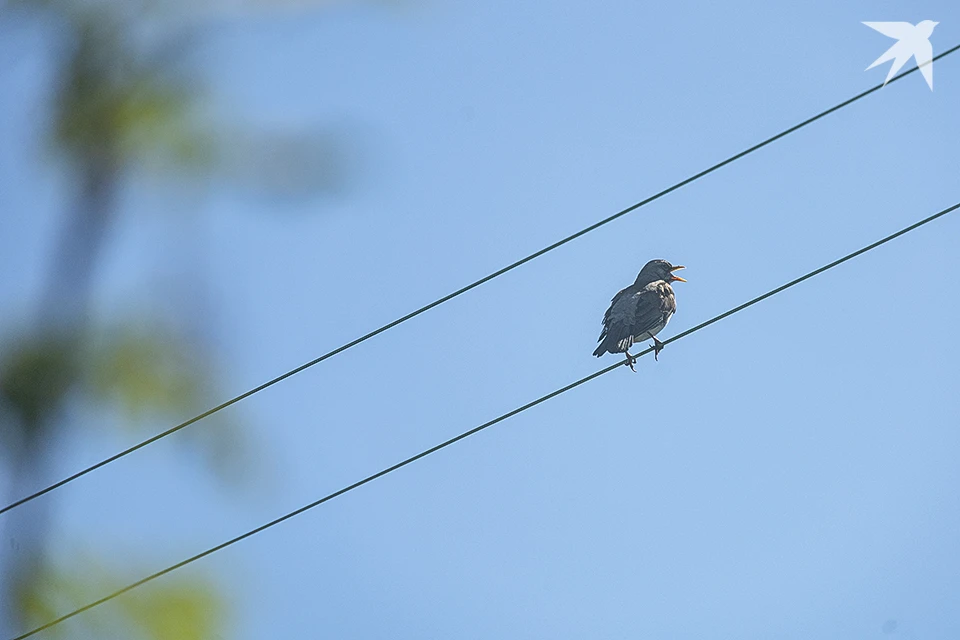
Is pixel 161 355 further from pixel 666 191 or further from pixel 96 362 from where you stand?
pixel 666 191

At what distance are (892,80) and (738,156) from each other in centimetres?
103

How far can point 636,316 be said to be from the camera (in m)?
9.38

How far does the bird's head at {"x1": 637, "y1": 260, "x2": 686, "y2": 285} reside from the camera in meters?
10.6

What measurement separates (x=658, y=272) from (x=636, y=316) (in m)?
1.44

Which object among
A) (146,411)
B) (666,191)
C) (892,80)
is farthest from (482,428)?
(146,411)

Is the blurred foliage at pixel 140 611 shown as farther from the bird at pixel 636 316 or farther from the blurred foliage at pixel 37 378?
the bird at pixel 636 316

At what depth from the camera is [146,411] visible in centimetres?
211

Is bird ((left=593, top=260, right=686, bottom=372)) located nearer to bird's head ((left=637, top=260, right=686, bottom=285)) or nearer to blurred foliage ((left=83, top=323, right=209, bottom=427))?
bird's head ((left=637, top=260, right=686, bottom=285))

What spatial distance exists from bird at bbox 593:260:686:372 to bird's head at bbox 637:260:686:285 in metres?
0.20

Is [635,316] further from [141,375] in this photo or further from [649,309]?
[141,375]

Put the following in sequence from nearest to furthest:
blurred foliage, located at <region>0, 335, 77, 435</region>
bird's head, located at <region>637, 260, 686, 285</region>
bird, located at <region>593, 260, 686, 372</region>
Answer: blurred foliage, located at <region>0, 335, 77, 435</region>
bird, located at <region>593, 260, 686, 372</region>
bird's head, located at <region>637, 260, 686, 285</region>

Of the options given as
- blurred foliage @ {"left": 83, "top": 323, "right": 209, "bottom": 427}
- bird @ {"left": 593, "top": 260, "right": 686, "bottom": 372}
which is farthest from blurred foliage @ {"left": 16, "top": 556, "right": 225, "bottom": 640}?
bird @ {"left": 593, "top": 260, "right": 686, "bottom": 372}

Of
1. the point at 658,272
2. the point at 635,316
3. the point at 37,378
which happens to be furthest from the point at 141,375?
the point at 658,272

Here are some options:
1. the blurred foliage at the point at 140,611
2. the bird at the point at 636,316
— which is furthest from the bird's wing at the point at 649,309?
the blurred foliage at the point at 140,611
